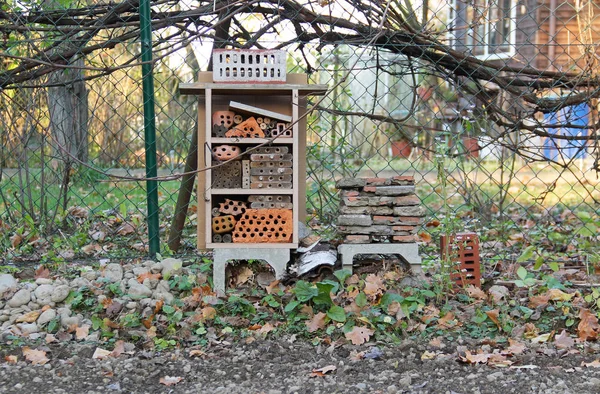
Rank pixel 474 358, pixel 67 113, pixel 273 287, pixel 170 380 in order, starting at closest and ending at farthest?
pixel 170 380
pixel 474 358
pixel 273 287
pixel 67 113

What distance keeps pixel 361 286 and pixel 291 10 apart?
1.68 meters

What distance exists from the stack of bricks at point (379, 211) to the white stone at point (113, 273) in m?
1.09

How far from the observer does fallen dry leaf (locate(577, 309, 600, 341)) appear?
2818 mm

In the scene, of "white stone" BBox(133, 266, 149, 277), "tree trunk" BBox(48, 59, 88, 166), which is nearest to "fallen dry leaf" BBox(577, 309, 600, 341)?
"white stone" BBox(133, 266, 149, 277)

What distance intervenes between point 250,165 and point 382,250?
73 centimetres

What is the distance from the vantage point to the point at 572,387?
94.2 inches

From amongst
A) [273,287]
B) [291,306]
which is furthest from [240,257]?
[291,306]

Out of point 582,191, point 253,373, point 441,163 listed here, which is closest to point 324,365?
point 253,373

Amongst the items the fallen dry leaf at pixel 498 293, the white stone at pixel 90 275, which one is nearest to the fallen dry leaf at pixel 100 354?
the white stone at pixel 90 275

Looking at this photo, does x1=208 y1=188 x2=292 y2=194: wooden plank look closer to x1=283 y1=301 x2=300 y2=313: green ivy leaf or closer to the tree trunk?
x1=283 y1=301 x2=300 y2=313: green ivy leaf

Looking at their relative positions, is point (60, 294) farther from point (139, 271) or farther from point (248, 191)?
point (248, 191)

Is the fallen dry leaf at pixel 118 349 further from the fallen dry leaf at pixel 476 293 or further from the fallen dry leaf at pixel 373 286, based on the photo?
the fallen dry leaf at pixel 476 293

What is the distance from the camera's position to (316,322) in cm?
292

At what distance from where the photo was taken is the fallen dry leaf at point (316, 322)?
114 inches
